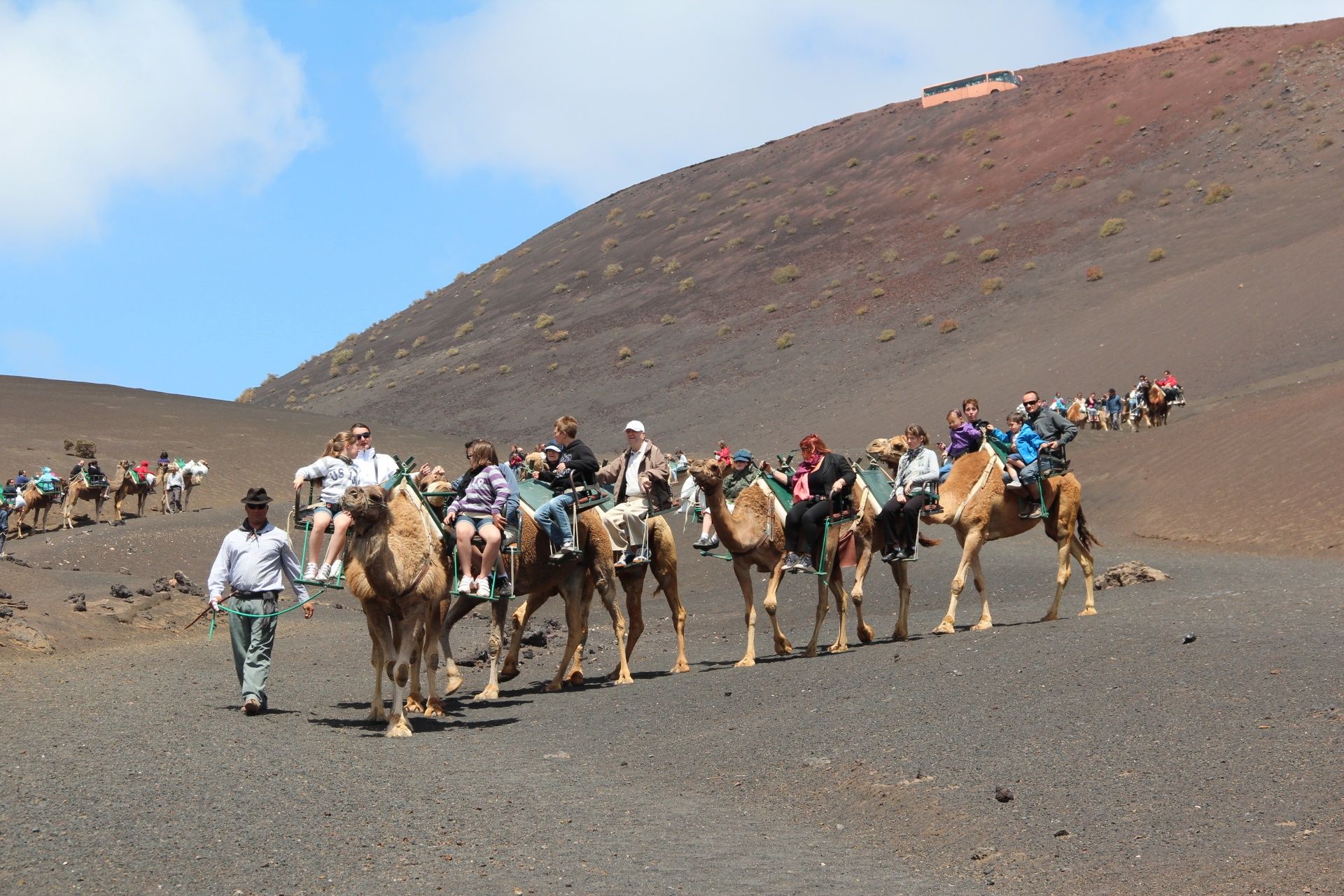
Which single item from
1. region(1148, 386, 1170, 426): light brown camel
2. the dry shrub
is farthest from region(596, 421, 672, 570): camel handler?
the dry shrub

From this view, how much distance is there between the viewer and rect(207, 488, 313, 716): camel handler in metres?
13.2

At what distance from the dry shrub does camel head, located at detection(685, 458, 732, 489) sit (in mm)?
63090

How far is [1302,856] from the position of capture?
7480 mm

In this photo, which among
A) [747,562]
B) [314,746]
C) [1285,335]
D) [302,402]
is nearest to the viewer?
[314,746]

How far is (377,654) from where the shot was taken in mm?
12875

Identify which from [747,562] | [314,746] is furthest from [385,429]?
[314,746]

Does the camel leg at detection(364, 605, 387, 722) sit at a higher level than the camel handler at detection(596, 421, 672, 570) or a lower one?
lower

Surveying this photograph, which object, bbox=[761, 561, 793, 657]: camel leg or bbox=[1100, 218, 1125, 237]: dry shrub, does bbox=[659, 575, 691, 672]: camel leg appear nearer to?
bbox=[761, 561, 793, 657]: camel leg

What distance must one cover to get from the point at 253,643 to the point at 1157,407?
3419 centimetres

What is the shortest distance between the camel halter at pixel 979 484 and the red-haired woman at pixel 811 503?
61.9 inches

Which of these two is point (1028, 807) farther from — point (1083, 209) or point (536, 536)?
point (1083, 209)

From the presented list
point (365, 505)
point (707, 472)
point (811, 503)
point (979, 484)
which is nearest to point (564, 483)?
point (707, 472)

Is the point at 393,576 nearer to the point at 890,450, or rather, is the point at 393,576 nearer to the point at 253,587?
the point at 253,587

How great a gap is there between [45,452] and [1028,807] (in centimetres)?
4529
